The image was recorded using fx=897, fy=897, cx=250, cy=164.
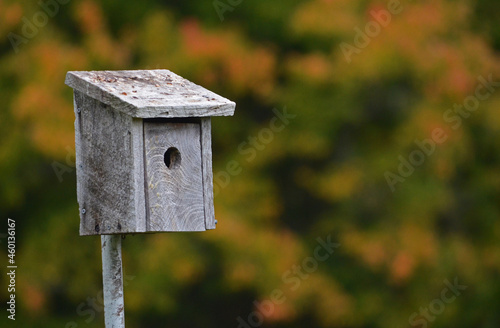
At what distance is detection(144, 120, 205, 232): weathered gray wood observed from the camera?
3705mm

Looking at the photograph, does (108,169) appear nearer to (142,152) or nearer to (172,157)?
(142,152)

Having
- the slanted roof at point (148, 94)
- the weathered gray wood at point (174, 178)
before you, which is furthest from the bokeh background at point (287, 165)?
the weathered gray wood at point (174, 178)

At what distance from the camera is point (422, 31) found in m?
8.76

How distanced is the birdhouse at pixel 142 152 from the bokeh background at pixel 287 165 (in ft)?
12.3

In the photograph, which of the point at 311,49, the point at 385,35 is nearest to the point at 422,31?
the point at 385,35

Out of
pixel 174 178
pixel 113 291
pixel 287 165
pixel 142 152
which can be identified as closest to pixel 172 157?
pixel 174 178

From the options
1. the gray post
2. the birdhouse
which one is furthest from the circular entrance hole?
the gray post

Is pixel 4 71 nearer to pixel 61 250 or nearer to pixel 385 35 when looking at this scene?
pixel 61 250

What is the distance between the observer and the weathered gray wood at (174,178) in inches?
146

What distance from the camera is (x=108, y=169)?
3.73 m

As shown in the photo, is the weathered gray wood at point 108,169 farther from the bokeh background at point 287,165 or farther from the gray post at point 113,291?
the bokeh background at point 287,165

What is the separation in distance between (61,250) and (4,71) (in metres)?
1.69

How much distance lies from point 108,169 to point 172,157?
290mm

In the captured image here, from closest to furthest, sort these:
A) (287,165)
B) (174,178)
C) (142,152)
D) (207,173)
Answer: (142,152) < (174,178) < (207,173) < (287,165)
